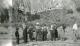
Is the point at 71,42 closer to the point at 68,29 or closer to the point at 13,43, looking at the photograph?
the point at 68,29

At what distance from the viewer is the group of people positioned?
24.7ft

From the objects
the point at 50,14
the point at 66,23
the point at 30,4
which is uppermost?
the point at 30,4

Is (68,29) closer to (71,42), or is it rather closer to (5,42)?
(71,42)

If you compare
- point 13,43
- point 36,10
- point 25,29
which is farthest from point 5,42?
point 36,10

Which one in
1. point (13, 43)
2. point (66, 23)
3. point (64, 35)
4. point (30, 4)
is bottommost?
point (13, 43)

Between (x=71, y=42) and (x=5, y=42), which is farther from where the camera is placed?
(x=5, y=42)

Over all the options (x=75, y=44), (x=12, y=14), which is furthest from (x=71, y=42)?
(x=12, y=14)

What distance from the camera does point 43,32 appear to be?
778cm

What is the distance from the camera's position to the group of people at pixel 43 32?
7539 millimetres

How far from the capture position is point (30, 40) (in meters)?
7.88

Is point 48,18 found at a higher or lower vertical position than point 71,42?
higher

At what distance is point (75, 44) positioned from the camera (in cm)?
731

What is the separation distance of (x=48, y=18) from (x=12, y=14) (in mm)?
2367

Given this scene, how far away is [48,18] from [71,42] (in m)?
1.91
